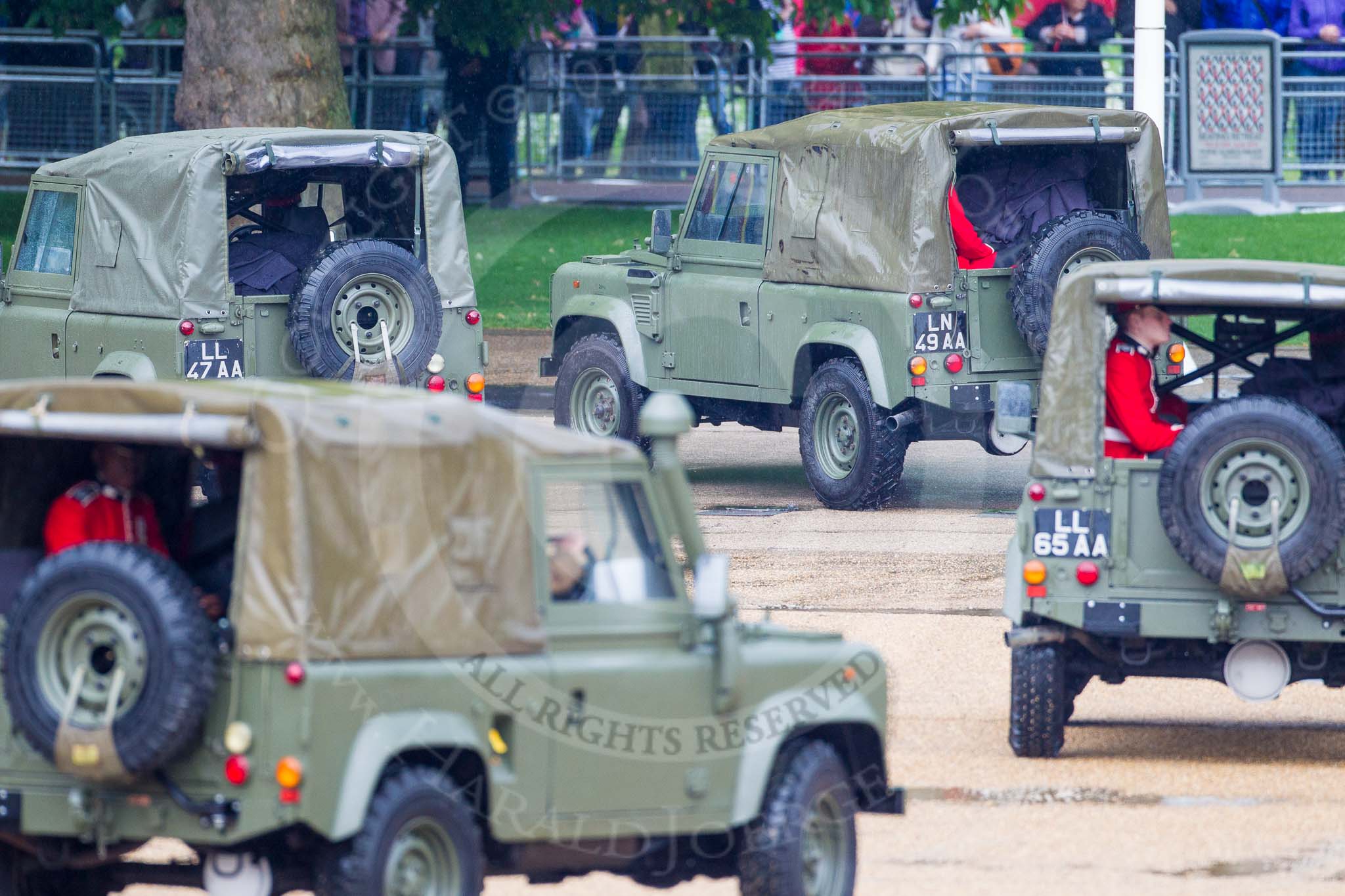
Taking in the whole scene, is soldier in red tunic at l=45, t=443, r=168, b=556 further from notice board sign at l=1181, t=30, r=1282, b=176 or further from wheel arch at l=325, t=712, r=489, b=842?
notice board sign at l=1181, t=30, r=1282, b=176

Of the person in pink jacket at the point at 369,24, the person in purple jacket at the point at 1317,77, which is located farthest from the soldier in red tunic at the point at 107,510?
the person in pink jacket at the point at 369,24

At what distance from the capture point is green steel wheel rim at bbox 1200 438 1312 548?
9.30m

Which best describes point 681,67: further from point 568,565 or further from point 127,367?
point 568,565

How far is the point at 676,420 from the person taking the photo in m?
6.76

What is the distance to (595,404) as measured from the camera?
1719 centimetres

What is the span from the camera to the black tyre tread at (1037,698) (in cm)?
967

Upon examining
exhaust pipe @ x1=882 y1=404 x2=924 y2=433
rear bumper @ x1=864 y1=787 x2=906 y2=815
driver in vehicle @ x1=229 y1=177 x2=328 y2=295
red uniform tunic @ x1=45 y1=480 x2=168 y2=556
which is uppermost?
driver in vehicle @ x1=229 y1=177 x2=328 y2=295

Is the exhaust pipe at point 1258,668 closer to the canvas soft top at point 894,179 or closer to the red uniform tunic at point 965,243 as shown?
the canvas soft top at point 894,179

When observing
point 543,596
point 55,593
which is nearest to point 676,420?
point 543,596

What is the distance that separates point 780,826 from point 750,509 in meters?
8.45

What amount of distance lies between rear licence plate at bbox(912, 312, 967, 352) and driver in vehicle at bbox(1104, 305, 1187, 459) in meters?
4.68

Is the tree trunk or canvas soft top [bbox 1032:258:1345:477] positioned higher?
the tree trunk

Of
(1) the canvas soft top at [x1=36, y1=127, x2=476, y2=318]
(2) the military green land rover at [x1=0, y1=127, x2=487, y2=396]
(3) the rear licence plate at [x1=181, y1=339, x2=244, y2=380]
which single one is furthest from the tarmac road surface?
(3) the rear licence plate at [x1=181, y1=339, x2=244, y2=380]

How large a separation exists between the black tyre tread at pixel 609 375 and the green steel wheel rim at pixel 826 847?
9.23 metres
